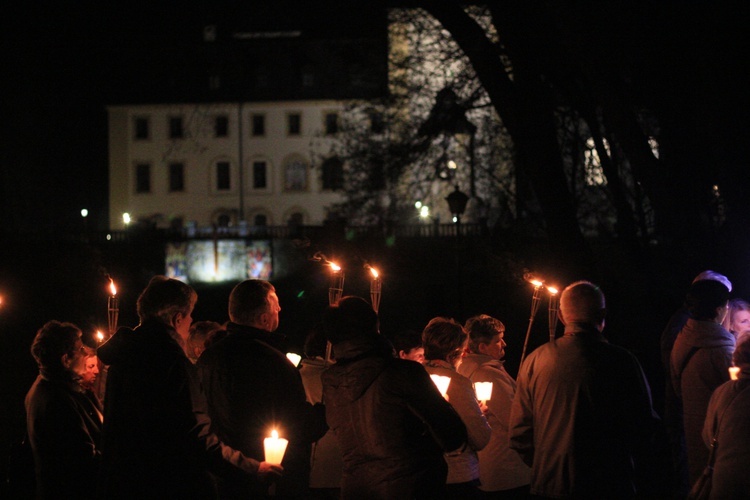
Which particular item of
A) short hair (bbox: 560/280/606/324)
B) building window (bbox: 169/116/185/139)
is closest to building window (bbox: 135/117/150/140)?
building window (bbox: 169/116/185/139)

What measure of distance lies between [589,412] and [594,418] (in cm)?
4

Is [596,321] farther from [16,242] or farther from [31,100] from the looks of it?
[31,100]

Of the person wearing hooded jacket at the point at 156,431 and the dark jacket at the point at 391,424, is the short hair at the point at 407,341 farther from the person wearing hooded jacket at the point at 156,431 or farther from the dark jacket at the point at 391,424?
the person wearing hooded jacket at the point at 156,431

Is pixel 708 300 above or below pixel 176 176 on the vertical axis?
below

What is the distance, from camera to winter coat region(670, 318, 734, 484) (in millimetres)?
5980

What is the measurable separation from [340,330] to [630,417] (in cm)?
152

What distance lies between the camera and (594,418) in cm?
446

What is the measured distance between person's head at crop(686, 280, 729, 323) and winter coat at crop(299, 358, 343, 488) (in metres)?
2.61

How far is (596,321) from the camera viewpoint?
4.56m

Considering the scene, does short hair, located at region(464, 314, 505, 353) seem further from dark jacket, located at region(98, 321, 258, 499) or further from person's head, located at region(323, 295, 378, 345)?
dark jacket, located at region(98, 321, 258, 499)

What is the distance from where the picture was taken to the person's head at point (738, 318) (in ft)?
21.8

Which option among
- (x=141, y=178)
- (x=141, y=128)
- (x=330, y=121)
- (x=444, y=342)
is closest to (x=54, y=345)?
(x=444, y=342)

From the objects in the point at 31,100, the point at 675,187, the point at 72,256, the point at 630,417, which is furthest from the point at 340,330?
the point at 31,100

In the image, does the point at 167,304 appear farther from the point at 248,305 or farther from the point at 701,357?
the point at 701,357
